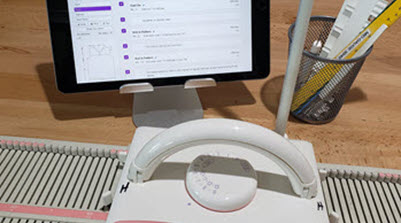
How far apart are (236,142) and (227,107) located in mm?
330

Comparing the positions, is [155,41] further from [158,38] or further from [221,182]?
[221,182]

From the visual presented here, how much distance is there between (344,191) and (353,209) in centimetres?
3

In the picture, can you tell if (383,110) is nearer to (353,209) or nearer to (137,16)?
(353,209)

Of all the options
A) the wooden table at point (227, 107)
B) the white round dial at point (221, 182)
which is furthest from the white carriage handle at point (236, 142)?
the wooden table at point (227, 107)

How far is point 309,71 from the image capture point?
67 centimetres

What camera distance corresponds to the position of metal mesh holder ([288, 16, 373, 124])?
0.65m

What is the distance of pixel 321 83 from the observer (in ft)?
2.19

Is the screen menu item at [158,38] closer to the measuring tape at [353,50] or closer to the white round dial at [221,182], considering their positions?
the measuring tape at [353,50]

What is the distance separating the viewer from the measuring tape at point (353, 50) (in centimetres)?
60

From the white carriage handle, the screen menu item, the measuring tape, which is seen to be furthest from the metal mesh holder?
the white carriage handle

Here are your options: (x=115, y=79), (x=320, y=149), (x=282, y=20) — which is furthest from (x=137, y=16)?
(x=282, y=20)

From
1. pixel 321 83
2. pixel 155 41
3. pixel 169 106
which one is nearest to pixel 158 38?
pixel 155 41

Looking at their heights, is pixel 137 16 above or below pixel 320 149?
above

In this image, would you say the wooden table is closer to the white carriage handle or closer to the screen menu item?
the screen menu item
